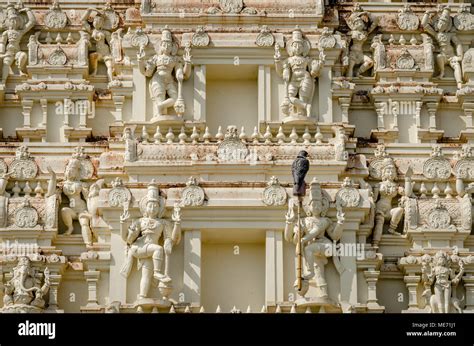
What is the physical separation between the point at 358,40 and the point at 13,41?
7905mm

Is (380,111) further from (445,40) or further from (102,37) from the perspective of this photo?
(102,37)

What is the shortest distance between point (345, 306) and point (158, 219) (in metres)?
4.35

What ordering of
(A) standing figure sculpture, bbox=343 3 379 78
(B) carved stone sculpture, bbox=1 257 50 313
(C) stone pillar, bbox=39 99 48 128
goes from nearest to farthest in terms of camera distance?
(B) carved stone sculpture, bbox=1 257 50 313 → (C) stone pillar, bbox=39 99 48 128 → (A) standing figure sculpture, bbox=343 3 379 78

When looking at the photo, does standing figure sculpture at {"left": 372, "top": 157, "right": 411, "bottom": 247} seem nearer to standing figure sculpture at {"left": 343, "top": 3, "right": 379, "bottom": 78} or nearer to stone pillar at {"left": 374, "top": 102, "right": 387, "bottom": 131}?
stone pillar at {"left": 374, "top": 102, "right": 387, "bottom": 131}

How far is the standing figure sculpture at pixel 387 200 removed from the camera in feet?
140

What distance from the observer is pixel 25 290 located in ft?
136

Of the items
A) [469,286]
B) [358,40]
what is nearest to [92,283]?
[469,286]

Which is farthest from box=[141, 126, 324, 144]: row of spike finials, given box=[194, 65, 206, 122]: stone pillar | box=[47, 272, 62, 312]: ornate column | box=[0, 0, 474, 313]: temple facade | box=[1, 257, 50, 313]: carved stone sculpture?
box=[1, 257, 50, 313]: carved stone sculpture

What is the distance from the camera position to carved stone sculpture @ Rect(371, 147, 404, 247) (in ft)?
140

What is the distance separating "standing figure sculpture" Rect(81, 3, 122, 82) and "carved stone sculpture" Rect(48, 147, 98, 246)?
8.74 ft

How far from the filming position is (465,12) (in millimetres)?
45781

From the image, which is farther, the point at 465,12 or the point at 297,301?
the point at 465,12
